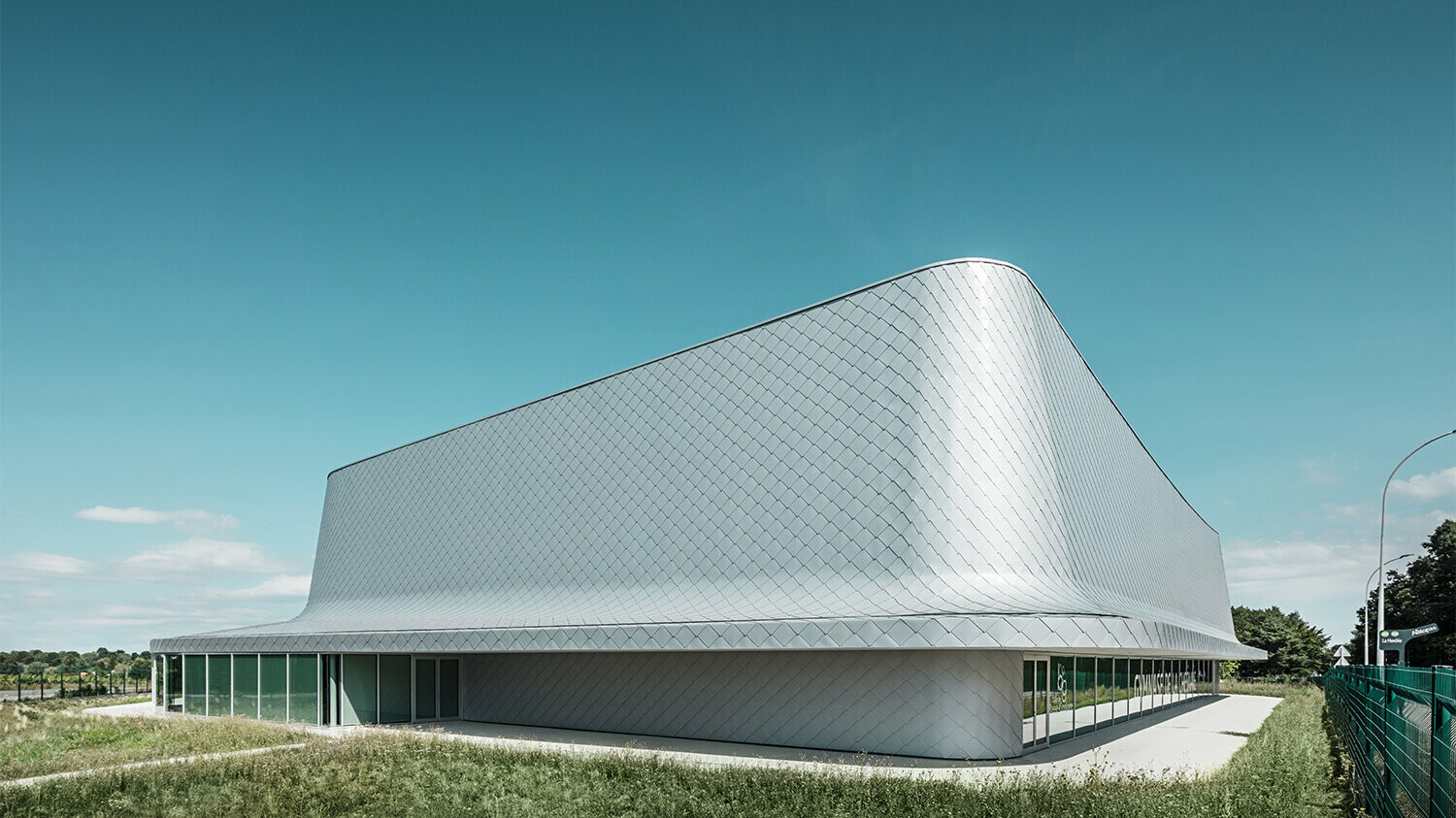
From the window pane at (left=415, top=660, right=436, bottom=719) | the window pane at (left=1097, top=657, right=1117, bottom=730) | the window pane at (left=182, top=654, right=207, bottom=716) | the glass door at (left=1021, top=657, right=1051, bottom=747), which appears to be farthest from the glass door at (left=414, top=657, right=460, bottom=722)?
the window pane at (left=1097, top=657, right=1117, bottom=730)

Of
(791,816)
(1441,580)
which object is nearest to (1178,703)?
(791,816)

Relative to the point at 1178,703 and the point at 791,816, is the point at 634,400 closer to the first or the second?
the point at 791,816

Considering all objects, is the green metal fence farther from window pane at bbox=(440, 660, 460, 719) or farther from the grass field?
window pane at bbox=(440, 660, 460, 719)

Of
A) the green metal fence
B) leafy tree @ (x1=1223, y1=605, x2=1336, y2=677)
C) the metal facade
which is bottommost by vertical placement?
leafy tree @ (x1=1223, y1=605, x2=1336, y2=677)

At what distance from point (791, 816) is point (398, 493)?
26389mm

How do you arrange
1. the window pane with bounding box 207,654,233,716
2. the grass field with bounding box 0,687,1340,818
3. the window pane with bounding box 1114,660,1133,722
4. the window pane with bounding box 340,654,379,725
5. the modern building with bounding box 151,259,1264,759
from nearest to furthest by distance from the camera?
the grass field with bounding box 0,687,1340,818 < the modern building with bounding box 151,259,1264,759 < the window pane with bounding box 340,654,379,725 < the window pane with bounding box 1114,660,1133,722 < the window pane with bounding box 207,654,233,716

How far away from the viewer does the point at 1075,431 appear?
24719mm

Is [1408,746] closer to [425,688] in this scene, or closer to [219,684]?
[425,688]

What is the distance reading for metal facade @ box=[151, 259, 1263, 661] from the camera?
758 inches

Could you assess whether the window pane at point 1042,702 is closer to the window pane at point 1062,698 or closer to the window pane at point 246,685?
the window pane at point 1062,698

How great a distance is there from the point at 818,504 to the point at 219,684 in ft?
66.9

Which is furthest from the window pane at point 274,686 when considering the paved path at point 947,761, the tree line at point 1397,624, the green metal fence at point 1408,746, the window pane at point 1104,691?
the tree line at point 1397,624

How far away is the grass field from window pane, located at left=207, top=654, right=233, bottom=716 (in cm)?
1489

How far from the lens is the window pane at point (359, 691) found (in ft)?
86.2
